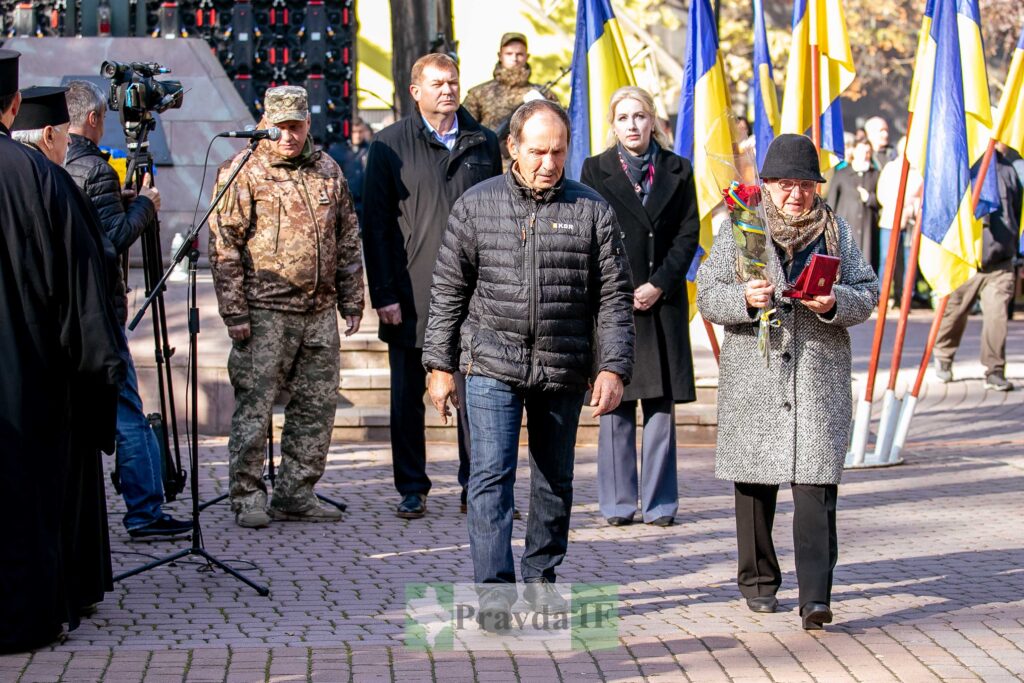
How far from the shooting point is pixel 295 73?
1831cm

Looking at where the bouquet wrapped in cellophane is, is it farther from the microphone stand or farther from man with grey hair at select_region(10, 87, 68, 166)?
man with grey hair at select_region(10, 87, 68, 166)

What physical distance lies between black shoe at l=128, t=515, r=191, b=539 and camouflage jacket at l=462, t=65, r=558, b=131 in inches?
209

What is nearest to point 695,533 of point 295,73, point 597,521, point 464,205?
point 597,521

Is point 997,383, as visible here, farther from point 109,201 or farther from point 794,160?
point 109,201

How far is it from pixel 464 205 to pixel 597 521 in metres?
2.94

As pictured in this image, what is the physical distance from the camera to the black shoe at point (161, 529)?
827 centimetres

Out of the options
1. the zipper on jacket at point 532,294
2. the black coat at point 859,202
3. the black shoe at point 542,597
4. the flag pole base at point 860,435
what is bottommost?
the flag pole base at point 860,435

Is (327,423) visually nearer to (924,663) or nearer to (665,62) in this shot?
(924,663)

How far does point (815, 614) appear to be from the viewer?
6516 millimetres

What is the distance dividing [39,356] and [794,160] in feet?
9.50

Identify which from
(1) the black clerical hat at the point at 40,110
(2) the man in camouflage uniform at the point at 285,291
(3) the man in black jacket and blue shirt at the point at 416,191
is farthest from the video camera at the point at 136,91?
(3) the man in black jacket and blue shirt at the point at 416,191

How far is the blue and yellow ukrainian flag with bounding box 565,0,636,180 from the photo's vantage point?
10578 mm

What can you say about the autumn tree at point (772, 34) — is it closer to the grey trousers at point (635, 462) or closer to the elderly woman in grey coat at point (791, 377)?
the grey trousers at point (635, 462)

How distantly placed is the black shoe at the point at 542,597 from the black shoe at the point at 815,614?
927mm
